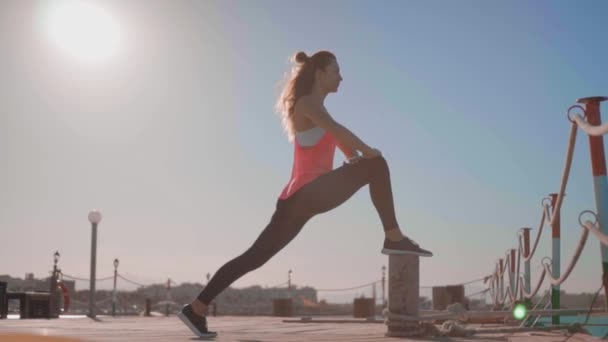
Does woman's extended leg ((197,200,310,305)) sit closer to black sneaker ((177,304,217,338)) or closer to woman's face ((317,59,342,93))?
black sneaker ((177,304,217,338))

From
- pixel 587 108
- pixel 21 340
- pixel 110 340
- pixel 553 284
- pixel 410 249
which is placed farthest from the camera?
pixel 553 284

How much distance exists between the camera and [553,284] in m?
5.36

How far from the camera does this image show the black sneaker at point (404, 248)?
3760mm

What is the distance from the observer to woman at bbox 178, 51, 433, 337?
383 cm

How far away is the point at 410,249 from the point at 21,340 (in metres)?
2.00

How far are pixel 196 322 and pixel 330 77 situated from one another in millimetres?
1682

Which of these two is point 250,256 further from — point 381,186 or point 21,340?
point 21,340

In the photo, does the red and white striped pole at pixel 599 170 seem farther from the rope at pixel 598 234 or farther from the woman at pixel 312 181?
the woman at pixel 312 181

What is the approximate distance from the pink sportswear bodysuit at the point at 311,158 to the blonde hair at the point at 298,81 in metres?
0.14

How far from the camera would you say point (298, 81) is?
4246 mm

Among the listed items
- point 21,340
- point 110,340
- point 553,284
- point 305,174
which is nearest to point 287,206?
point 305,174

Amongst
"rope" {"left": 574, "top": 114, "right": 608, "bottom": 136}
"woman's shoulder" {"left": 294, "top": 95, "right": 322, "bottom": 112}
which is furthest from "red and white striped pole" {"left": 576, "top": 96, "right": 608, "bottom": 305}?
"woman's shoulder" {"left": 294, "top": 95, "right": 322, "bottom": 112}

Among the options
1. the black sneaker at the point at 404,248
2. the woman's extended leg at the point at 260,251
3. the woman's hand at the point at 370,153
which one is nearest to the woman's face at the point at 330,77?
the woman's hand at the point at 370,153

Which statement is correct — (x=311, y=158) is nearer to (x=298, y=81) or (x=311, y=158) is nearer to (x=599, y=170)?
(x=298, y=81)
